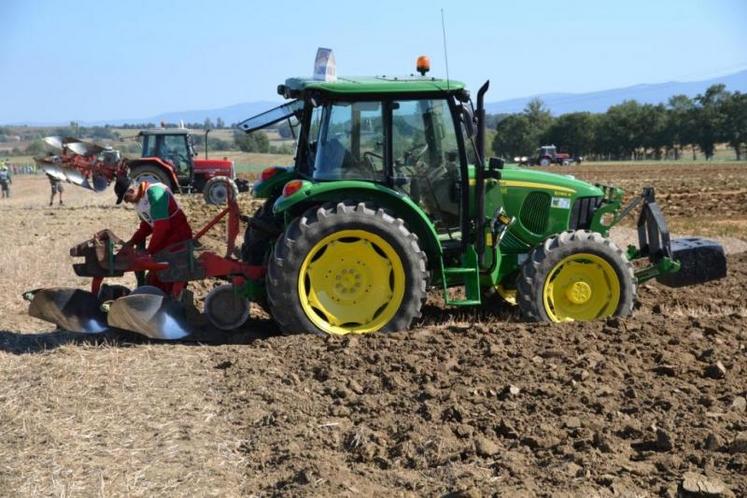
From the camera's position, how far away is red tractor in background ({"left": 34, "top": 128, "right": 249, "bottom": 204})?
21.2 m

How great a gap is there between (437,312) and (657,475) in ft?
13.7

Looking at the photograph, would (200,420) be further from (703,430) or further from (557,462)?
(703,430)

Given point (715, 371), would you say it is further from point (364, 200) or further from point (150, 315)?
point (150, 315)

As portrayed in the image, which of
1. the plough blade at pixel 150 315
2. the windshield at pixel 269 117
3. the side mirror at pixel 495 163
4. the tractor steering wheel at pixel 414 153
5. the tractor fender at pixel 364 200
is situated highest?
the windshield at pixel 269 117

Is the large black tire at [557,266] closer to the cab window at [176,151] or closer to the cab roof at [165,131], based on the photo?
the cab roof at [165,131]

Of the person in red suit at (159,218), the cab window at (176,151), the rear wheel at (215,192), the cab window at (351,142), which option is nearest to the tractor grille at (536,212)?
the cab window at (351,142)

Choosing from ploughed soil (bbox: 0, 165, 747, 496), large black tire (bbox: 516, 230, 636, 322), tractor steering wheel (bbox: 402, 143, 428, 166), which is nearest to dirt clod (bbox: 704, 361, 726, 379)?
ploughed soil (bbox: 0, 165, 747, 496)

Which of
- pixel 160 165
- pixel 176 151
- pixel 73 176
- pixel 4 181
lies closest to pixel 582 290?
pixel 73 176

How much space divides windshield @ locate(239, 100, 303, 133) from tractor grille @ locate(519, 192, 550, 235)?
2.08 metres

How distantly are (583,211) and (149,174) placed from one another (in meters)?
16.2

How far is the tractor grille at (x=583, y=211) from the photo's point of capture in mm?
7828

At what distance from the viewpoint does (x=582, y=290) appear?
7.36m

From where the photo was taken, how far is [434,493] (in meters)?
4.14

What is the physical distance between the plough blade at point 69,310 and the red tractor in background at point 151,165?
1214 cm
